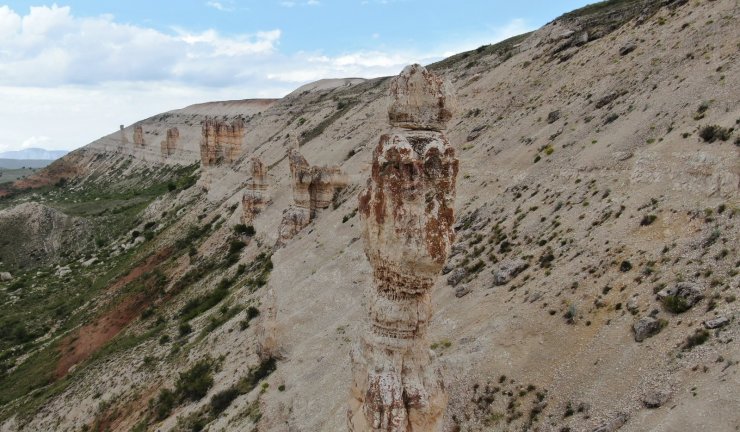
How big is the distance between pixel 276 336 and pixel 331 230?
11296 millimetres

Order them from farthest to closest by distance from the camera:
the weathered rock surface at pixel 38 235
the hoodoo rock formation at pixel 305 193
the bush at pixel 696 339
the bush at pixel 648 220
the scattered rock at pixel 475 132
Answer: the weathered rock surface at pixel 38 235 → the scattered rock at pixel 475 132 → the hoodoo rock formation at pixel 305 193 → the bush at pixel 648 220 → the bush at pixel 696 339

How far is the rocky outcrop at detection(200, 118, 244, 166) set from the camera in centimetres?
6625

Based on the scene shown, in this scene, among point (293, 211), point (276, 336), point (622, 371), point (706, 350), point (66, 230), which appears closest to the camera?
point (706, 350)

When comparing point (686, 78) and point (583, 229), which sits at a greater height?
point (686, 78)

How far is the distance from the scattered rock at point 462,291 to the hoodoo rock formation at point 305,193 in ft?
59.6

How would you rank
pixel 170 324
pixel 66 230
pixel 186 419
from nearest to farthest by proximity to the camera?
pixel 186 419, pixel 170 324, pixel 66 230

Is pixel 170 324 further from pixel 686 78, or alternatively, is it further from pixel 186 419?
pixel 686 78

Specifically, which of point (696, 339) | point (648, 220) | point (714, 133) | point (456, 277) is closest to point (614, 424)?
point (696, 339)

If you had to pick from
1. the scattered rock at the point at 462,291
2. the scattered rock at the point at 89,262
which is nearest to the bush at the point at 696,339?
the scattered rock at the point at 462,291

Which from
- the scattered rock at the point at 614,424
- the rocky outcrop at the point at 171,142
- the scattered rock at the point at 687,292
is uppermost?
the rocky outcrop at the point at 171,142

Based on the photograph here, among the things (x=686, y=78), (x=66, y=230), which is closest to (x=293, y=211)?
(x=686, y=78)

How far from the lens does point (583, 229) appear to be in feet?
61.5

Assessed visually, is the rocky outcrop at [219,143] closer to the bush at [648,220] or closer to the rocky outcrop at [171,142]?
the rocky outcrop at [171,142]

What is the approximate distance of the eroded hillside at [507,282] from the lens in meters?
13.2
